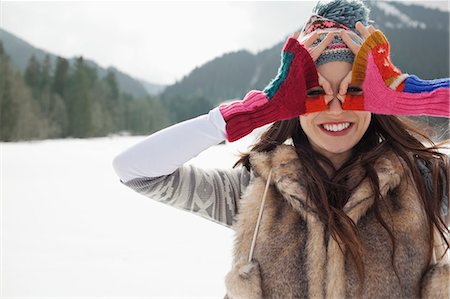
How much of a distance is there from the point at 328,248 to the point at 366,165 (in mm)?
276

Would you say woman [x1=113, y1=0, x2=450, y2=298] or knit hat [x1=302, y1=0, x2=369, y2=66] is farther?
knit hat [x1=302, y1=0, x2=369, y2=66]

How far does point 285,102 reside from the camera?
3.64 ft

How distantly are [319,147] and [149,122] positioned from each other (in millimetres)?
27347

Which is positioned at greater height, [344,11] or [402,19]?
[402,19]

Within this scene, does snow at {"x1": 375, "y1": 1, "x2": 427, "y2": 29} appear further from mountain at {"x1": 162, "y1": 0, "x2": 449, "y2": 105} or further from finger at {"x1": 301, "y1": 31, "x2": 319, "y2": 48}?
finger at {"x1": 301, "y1": 31, "x2": 319, "y2": 48}

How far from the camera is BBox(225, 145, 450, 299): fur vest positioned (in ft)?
3.51

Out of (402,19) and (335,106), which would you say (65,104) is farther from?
(402,19)

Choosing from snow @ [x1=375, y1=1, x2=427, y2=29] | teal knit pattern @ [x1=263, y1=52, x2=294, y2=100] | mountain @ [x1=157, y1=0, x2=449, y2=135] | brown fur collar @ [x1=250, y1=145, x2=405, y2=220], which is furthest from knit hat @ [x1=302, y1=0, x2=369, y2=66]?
snow @ [x1=375, y1=1, x2=427, y2=29]

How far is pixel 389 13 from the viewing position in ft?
111

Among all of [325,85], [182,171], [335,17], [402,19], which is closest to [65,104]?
[182,171]

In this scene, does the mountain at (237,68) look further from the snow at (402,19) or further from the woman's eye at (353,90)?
the woman's eye at (353,90)

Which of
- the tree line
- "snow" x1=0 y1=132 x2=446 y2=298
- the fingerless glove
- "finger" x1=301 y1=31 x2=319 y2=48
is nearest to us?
the fingerless glove

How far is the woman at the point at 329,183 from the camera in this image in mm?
1076

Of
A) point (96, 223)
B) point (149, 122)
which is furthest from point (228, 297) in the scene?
point (149, 122)
